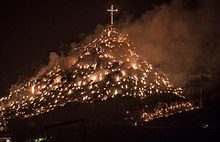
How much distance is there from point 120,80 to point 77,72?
2940mm

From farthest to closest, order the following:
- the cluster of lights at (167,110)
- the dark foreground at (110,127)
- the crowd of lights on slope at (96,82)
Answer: the crowd of lights on slope at (96,82)
the cluster of lights at (167,110)
the dark foreground at (110,127)

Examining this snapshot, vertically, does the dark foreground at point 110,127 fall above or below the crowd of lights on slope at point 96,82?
below

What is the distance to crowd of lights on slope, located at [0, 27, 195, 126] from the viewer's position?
1049 inches

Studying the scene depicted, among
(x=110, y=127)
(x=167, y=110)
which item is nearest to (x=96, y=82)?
(x=167, y=110)

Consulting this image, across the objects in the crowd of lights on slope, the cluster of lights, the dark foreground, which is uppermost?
the crowd of lights on slope

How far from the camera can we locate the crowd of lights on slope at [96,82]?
26641 millimetres

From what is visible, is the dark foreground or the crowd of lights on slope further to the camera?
the crowd of lights on slope

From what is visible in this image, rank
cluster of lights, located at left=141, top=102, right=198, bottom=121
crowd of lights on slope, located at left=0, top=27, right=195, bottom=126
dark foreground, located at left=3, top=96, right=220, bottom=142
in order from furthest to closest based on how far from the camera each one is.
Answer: crowd of lights on slope, located at left=0, top=27, right=195, bottom=126
cluster of lights, located at left=141, top=102, right=198, bottom=121
dark foreground, located at left=3, top=96, right=220, bottom=142

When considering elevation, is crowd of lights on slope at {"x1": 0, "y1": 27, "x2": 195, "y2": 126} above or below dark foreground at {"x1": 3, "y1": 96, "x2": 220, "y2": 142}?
above

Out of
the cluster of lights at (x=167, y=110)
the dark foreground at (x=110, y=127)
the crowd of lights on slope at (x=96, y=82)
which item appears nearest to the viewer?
the dark foreground at (x=110, y=127)

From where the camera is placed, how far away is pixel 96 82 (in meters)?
27.5

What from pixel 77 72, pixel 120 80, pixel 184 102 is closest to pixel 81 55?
pixel 77 72

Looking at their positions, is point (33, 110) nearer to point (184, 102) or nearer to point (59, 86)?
point (59, 86)

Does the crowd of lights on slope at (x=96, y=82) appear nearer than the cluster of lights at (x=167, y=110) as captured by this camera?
No
